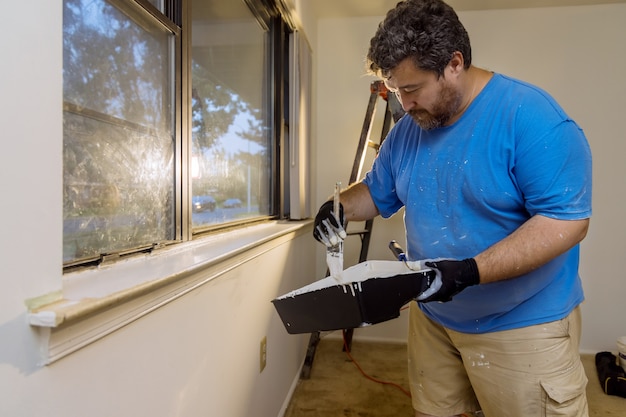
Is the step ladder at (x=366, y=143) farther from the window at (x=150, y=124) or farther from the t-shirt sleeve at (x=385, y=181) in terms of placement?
the t-shirt sleeve at (x=385, y=181)

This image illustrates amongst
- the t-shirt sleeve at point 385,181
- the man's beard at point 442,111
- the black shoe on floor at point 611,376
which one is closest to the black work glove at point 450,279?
the man's beard at point 442,111

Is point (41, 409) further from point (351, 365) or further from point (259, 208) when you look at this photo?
point (351, 365)

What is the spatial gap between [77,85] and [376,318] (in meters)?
0.76

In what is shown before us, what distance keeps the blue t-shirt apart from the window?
27.1 inches

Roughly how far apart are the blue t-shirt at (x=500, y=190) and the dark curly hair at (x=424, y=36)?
0.16 meters

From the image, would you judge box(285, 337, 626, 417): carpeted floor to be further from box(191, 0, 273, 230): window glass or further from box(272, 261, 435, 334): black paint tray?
box(272, 261, 435, 334): black paint tray

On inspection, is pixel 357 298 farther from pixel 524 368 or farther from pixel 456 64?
pixel 456 64

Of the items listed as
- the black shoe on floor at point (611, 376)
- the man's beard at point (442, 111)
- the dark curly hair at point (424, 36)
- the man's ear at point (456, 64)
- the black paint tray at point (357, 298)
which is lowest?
the black shoe on floor at point (611, 376)

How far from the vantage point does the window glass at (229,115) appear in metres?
1.26

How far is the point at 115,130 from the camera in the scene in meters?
0.82

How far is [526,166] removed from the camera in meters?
0.88

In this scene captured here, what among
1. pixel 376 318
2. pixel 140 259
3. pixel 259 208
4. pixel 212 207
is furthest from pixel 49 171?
pixel 259 208

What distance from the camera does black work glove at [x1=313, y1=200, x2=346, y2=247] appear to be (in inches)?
45.0

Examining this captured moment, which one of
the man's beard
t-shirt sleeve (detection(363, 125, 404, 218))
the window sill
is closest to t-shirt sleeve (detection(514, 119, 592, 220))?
the man's beard
